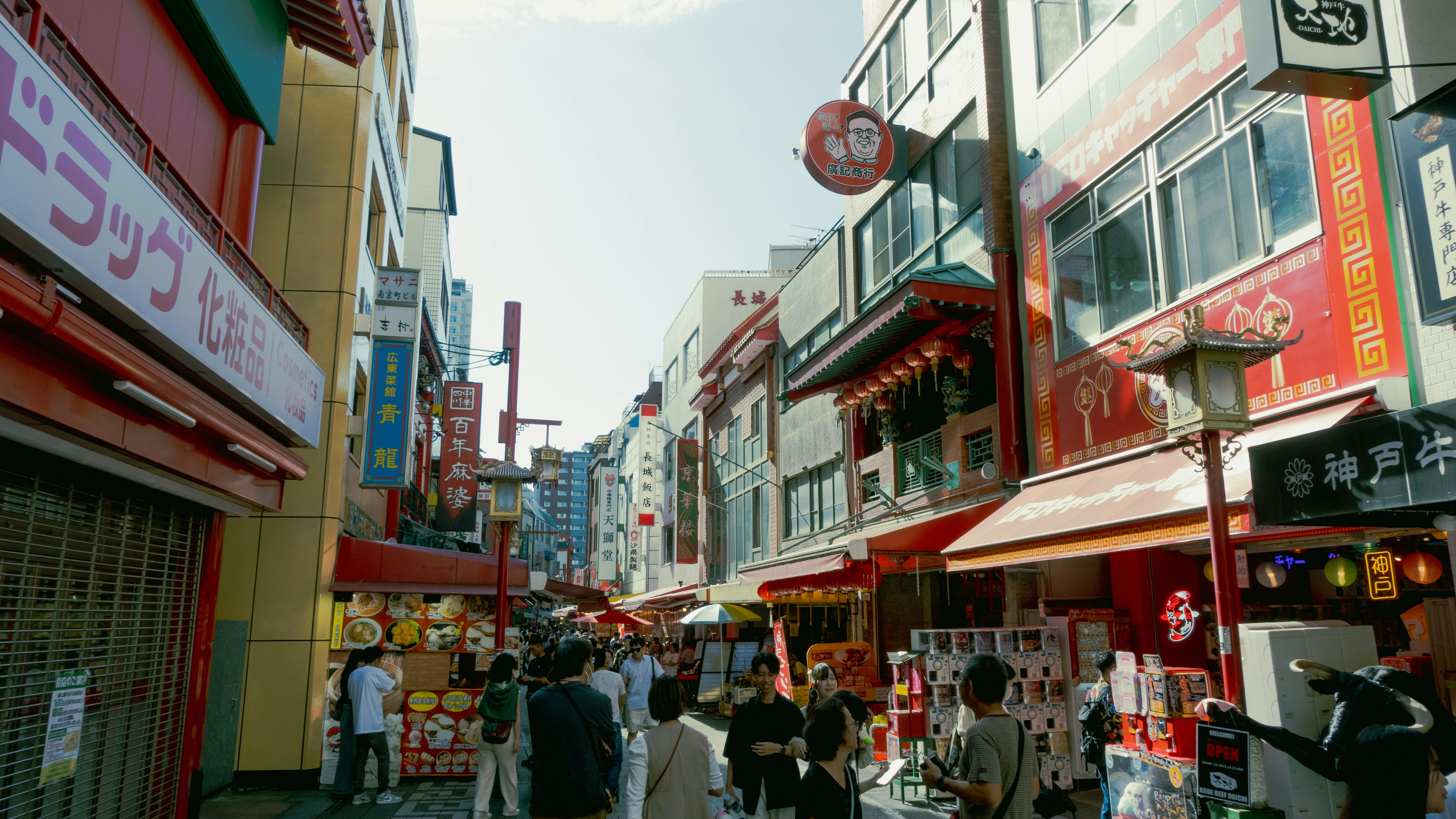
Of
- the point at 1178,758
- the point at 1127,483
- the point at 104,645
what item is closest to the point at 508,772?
the point at 104,645

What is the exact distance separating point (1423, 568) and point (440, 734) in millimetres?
11531

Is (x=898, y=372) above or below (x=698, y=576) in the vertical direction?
above

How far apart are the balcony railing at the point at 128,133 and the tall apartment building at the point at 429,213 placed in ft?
81.7

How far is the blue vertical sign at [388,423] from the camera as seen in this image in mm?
14242

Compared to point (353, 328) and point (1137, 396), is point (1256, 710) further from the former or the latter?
point (353, 328)

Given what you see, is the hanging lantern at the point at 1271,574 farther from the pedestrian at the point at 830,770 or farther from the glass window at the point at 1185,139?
the pedestrian at the point at 830,770

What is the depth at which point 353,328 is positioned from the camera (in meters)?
13.4

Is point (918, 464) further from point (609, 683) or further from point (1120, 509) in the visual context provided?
point (1120, 509)

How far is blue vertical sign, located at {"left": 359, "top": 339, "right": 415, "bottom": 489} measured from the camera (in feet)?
46.7

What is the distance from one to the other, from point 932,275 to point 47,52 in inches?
414

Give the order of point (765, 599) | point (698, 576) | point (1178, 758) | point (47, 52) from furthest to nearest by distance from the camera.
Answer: point (698, 576) → point (765, 599) → point (1178, 758) → point (47, 52)

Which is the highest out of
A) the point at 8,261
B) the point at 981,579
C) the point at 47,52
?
the point at 47,52

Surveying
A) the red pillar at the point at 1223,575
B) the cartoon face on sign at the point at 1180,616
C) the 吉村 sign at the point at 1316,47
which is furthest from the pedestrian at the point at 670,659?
the 吉村 sign at the point at 1316,47

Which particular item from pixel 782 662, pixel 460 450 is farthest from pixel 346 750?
pixel 460 450
